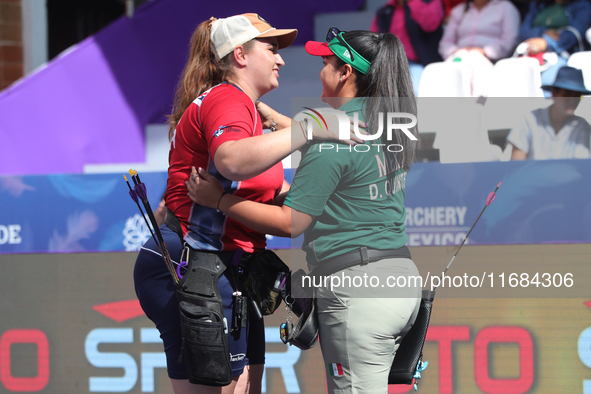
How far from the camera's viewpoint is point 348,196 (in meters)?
1.62

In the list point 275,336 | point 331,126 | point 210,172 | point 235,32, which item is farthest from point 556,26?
point 210,172

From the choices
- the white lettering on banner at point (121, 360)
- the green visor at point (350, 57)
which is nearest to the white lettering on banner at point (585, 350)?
the white lettering on banner at point (121, 360)

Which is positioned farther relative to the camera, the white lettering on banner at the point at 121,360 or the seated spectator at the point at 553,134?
the white lettering on banner at the point at 121,360

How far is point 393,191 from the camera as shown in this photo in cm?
167

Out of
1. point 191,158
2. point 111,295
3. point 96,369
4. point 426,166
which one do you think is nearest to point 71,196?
point 111,295

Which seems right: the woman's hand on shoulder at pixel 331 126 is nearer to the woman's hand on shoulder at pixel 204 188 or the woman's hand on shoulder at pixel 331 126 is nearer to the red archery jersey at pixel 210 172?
the red archery jersey at pixel 210 172

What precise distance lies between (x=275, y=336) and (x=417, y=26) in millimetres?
3244

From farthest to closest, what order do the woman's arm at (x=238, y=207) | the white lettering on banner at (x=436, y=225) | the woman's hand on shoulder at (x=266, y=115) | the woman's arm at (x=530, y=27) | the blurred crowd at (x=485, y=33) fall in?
the woman's arm at (x=530, y=27), the blurred crowd at (x=485, y=33), the white lettering on banner at (x=436, y=225), the woman's hand on shoulder at (x=266, y=115), the woman's arm at (x=238, y=207)

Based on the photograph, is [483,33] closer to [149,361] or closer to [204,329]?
[149,361]

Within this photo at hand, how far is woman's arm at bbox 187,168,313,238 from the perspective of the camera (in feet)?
5.36

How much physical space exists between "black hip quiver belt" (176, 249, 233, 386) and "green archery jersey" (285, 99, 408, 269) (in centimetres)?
33

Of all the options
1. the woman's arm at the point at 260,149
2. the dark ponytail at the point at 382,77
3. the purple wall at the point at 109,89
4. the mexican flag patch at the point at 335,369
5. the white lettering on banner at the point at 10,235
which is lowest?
the mexican flag patch at the point at 335,369

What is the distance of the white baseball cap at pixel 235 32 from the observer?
5.85ft
